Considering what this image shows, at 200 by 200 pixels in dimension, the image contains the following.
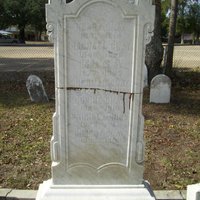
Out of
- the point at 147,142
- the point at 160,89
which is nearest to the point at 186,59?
the point at 160,89

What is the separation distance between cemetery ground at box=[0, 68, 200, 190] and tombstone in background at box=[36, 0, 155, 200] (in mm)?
1142

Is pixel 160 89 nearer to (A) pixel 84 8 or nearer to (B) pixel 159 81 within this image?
(B) pixel 159 81

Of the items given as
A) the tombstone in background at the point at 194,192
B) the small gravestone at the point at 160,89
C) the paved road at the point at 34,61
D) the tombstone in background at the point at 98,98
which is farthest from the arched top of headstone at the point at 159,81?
the paved road at the point at 34,61

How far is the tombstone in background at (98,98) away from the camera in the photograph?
124 inches

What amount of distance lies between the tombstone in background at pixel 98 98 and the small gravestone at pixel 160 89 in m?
5.26

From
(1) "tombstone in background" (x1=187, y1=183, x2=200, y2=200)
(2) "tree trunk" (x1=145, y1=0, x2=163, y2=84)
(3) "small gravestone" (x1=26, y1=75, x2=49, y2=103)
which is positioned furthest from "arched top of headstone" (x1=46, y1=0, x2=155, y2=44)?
(2) "tree trunk" (x1=145, y1=0, x2=163, y2=84)

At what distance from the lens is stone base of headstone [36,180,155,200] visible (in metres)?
3.41

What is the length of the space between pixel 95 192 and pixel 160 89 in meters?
5.55

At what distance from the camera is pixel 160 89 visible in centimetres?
867

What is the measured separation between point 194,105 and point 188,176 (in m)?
4.32

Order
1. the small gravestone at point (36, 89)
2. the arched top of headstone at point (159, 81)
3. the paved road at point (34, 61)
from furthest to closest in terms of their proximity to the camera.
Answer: the paved road at point (34, 61) < the small gravestone at point (36, 89) < the arched top of headstone at point (159, 81)

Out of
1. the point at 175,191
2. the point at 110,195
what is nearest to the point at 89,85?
the point at 110,195

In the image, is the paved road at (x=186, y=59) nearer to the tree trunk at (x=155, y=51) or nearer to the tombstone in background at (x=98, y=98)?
the tree trunk at (x=155, y=51)

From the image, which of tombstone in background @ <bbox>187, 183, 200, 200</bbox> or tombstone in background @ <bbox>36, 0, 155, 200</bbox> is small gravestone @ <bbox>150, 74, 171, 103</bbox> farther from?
tombstone in background @ <bbox>36, 0, 155, 200</bbox>
